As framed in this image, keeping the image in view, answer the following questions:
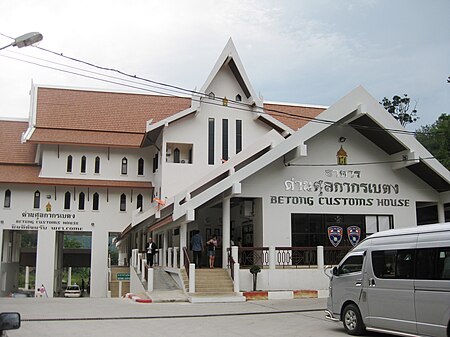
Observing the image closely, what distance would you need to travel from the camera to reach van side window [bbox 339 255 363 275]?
12.0 m

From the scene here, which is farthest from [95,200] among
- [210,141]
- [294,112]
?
[294,112]

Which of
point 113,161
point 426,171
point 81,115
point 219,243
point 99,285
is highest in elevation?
point 81,115

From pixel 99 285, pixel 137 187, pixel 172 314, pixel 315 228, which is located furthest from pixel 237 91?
pixel 172 314

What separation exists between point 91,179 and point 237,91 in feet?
35.3

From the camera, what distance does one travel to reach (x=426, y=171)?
23.8 metres

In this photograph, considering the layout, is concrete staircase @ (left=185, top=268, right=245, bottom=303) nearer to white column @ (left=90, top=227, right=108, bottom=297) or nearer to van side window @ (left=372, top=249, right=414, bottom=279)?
van side window @ (left=372, top=249, right=414, bottom=279)

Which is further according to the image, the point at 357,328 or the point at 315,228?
the point at 315,228

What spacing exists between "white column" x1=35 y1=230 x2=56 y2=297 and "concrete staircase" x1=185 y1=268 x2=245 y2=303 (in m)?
15.7

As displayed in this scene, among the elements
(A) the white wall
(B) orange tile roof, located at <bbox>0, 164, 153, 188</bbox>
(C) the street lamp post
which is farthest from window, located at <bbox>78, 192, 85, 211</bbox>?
(C) the street lamp post

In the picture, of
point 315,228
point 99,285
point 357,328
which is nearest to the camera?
point 357,328

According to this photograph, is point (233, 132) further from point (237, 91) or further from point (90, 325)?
point (90, 325)

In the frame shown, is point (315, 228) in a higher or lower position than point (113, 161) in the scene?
lower

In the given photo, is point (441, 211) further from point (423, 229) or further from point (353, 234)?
point (423, 229)

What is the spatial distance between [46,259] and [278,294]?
18.2 m
